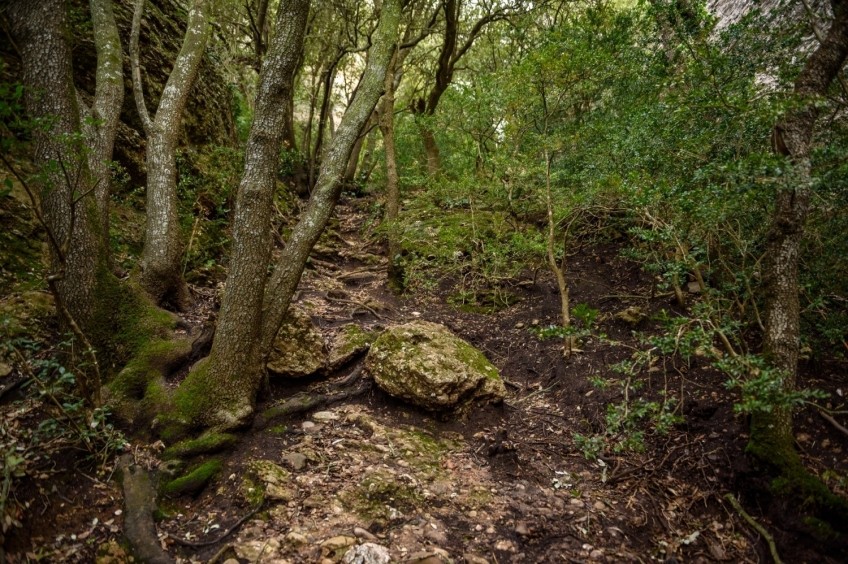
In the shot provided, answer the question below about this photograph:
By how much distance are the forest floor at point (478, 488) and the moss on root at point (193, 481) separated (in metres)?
0.06

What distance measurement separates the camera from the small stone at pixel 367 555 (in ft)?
9.36

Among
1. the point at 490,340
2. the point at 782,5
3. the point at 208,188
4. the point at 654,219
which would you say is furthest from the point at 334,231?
the point at 782,5

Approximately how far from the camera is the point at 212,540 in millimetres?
3061

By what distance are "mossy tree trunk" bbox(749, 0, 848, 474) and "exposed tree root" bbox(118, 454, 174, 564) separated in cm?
464

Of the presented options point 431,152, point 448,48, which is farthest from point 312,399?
point 448,48

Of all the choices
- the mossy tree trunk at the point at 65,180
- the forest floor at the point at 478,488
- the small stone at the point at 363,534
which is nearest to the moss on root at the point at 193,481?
the forest floor at the point at 478,488

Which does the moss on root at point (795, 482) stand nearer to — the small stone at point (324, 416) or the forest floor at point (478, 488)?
the forest floor at point (478, 488)

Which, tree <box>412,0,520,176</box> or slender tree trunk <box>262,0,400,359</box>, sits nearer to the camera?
slender tree trunk <box>262,0,400,359</box>

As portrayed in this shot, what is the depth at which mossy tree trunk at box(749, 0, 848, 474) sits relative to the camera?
325 centimetres

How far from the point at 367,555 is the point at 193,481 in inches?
65.4

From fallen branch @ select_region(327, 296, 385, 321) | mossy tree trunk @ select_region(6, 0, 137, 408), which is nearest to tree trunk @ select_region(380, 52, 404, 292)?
fallen branch @ select_region(327, 296, 385, 321)

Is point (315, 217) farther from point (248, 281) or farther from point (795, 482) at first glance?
point (795, 482)

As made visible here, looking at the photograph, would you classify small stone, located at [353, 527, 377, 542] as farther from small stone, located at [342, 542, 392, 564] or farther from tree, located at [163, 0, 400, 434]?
tree, located at [163, 0, 400, 434]

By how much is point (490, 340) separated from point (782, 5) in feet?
17.4
